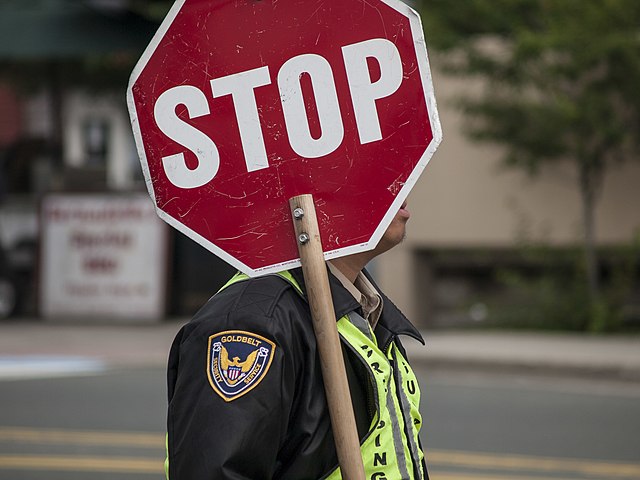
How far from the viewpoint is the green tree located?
12.7m

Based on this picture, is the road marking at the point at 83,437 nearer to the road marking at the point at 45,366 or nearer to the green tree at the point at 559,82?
the road marking at the point at 45,366

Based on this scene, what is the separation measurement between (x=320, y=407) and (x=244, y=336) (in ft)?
0.68

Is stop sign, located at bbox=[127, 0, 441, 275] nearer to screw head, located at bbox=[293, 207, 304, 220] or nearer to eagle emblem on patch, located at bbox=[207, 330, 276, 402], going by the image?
screw head, located at bbox=[293, 207, 304, 220]

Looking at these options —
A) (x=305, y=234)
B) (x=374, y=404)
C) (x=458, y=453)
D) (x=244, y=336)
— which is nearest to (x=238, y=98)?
(x=305, y=234)

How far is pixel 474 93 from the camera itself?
1465 cm

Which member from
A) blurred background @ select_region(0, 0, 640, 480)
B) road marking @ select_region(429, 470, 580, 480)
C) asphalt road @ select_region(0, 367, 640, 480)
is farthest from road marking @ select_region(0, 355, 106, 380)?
road marking @ select_region(429, 470, 580, 480)

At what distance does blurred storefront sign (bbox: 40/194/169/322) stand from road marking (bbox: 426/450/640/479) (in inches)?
337

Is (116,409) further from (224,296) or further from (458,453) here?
(224,296)

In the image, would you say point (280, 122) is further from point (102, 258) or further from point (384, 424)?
point (102, 258)

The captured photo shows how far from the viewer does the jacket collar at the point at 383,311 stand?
251 cm

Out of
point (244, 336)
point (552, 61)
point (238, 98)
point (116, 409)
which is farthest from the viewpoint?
point (552, 61)

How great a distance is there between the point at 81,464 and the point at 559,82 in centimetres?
726

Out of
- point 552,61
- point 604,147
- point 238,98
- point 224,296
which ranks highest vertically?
point 552,61

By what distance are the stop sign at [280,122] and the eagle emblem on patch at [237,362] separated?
203 millimetres
